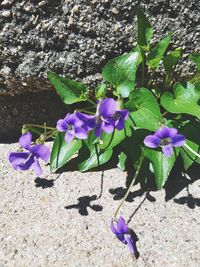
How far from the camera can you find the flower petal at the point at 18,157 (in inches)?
108

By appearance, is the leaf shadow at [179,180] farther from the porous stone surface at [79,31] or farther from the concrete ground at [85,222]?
the porous stone surface at [79,31]

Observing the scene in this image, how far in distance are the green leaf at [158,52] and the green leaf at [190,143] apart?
340mm

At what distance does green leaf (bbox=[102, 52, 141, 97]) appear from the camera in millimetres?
2795

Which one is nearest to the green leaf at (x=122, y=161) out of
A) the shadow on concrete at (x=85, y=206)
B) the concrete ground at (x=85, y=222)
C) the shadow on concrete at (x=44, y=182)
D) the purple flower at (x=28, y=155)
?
the concrete ground at (x=85, y=222)

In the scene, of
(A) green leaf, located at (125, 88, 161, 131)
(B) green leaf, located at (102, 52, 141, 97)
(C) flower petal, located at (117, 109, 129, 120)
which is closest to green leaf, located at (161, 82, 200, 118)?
(A) green leaf, located at (125, 88, 161, 131)

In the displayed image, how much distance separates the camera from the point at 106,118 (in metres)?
2.56

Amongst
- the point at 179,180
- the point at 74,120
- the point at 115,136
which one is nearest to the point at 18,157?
the point at 74,120

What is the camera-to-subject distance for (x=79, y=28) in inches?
115

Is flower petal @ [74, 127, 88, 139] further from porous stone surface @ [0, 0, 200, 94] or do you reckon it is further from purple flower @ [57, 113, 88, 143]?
porous stone surface @ [0, 0, 200, 94]

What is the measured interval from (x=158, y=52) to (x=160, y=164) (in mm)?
516

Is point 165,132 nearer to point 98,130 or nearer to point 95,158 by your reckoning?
point 98,130

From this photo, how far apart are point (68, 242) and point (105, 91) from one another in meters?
0.72

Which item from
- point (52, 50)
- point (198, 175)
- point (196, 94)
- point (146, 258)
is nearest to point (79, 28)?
point (52, 50)

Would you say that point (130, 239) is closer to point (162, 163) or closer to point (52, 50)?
point (162, 163)
